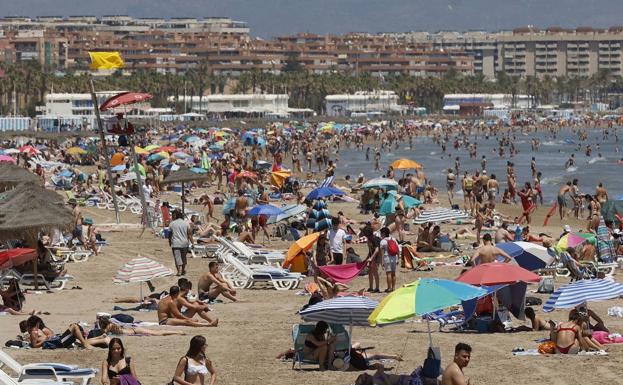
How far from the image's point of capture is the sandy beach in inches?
459

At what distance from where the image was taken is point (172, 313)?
14406mm

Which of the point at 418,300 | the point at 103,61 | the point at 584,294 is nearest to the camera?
the point at 418,300

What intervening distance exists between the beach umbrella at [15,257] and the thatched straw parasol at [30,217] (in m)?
0.66

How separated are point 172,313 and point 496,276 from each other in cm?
324

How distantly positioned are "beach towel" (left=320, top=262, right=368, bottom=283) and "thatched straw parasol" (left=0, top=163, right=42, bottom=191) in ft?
27.5

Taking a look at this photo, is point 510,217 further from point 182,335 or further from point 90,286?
point 182,335

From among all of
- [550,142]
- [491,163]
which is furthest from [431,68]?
[491,163]

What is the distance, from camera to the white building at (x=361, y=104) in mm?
129875

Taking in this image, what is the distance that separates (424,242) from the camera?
70.1 ft

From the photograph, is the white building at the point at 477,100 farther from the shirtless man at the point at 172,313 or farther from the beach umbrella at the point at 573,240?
the shirtless man at the point at 172,313

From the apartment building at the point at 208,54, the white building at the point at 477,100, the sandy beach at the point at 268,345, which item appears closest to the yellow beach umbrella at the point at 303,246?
the sandy beach at the point at 268,345

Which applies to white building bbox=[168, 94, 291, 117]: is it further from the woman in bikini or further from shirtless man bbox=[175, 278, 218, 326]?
the woman in bikini

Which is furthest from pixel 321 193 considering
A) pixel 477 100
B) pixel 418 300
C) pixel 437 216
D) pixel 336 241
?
pixel 477 100

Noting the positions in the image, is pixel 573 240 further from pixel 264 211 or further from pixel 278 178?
pixel 278 178
